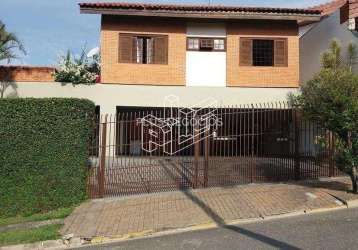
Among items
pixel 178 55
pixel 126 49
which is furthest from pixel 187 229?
pixel 126 49

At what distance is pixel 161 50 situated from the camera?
20.3m

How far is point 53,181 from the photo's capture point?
1266 centimetres

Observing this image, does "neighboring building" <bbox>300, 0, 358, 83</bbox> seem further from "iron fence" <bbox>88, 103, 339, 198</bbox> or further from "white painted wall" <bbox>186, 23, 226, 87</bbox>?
"iron fence" <bbox>88, 103, 339, 198</bbox>

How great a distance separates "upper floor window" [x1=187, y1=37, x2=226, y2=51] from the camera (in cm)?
2042

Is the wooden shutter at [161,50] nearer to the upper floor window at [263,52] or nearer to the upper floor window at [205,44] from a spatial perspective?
the upper floor window at [205,44]

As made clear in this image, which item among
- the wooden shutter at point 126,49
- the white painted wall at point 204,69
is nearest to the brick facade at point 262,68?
the white painted wall at point 204,69

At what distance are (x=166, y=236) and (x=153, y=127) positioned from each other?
8437 mm

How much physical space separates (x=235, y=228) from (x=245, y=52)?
11597 mm

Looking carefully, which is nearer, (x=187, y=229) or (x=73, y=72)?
(x=187, y=229)

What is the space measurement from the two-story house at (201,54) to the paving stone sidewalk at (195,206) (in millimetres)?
7207

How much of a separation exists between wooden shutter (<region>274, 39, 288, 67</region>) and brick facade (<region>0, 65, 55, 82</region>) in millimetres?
8382

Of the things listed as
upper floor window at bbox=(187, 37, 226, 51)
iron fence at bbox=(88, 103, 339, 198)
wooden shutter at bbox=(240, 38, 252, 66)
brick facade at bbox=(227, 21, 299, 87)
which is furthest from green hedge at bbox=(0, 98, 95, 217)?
wooden shutter at bbox=(240, 38, 252, 66)

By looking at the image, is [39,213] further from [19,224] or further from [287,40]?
[287,40]

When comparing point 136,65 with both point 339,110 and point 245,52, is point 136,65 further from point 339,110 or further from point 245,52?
point 339,110
